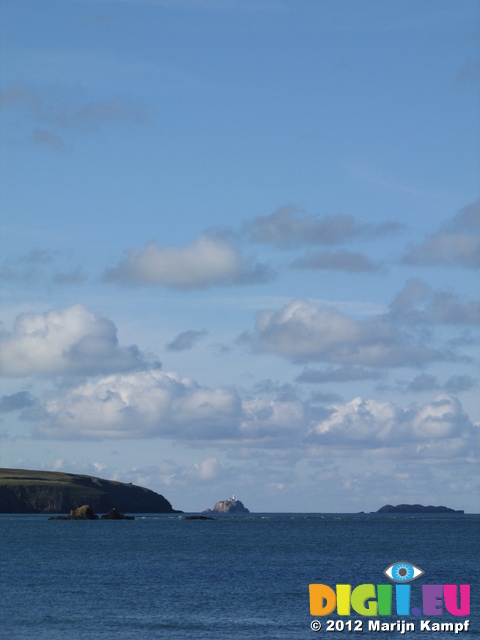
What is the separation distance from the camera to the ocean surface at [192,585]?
7512 cm

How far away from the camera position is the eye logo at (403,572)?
374 ft

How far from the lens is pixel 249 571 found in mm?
120562

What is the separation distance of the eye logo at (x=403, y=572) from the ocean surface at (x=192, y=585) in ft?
5.29

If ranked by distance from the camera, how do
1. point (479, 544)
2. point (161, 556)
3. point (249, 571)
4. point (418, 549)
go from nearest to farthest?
point (249, 571), point (161, 556), point (418, 549), point (479, 544)

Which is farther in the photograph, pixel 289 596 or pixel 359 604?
pixel 289 596

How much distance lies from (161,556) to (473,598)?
66.7 meters

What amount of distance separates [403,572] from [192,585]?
3365cm

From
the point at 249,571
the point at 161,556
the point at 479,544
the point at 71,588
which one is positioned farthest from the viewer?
the point at 479,544

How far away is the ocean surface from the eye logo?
5.29ft

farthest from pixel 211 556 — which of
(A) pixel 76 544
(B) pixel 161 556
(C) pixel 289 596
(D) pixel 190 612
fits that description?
(D) pixel 190 612

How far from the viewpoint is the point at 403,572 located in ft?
408

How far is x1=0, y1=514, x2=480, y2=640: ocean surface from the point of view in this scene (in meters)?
75.1

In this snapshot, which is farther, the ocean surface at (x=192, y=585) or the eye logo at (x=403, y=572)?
the eye logo at (x=403, y=572)

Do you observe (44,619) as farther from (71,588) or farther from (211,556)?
(211,556)
